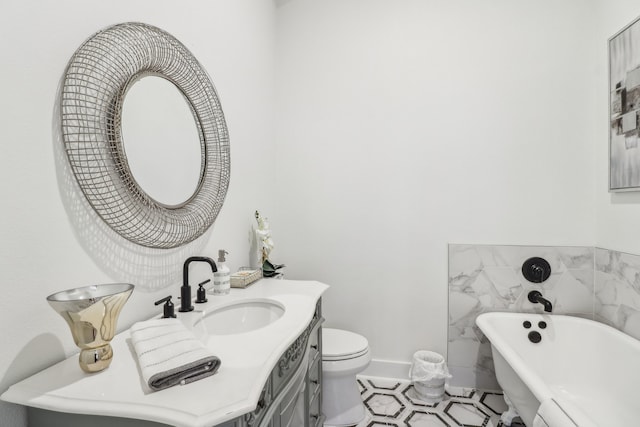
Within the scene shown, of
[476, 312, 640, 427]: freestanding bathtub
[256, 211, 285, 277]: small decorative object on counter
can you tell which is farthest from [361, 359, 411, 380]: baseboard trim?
[256, 211, 285, 277]: small decorative object on counter

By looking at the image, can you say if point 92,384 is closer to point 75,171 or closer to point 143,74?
point 75,171

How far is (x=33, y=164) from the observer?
861mm

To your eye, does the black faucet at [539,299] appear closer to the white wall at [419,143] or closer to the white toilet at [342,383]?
the white wall at [419,143]

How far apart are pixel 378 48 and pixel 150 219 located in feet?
6.56

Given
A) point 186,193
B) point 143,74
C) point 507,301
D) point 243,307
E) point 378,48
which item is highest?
point 378,48

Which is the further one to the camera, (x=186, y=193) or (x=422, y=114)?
(x=422, y=114)

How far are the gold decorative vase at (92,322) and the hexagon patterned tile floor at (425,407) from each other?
167 centimetres

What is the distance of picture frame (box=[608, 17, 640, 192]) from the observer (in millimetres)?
1820

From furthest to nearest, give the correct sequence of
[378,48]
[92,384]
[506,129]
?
[378,48] → [506,129] → [92,384]

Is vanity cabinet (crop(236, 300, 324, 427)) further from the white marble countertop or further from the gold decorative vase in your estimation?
the gold decorative vase

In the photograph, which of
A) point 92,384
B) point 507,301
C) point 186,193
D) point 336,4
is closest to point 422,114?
point 336,4

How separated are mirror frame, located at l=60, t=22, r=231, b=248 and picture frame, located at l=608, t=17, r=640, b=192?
2.26 m

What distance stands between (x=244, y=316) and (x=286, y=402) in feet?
1.42

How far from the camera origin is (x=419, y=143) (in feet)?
7.85
